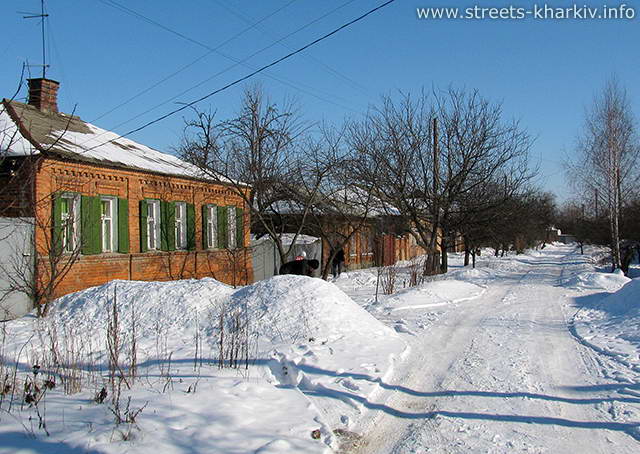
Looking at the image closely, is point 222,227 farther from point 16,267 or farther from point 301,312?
point 301,312

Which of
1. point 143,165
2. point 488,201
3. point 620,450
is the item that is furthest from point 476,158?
point 620,450

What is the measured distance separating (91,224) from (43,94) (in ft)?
18.2

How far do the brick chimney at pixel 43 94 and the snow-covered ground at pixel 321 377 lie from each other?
29.0ft

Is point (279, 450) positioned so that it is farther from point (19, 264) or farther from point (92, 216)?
point (92, 216)

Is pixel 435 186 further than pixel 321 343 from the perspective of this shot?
Yes

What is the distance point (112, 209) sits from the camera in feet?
55.6

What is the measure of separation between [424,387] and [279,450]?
2777 millimetres

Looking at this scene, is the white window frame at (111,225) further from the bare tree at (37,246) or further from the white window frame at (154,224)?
the bare tree at (37,246)

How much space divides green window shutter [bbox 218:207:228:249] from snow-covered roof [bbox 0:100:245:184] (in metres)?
1.77

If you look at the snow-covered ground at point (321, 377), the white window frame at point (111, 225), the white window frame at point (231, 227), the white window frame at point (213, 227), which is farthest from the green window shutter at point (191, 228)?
the snow-covered ground at point (321, 377)

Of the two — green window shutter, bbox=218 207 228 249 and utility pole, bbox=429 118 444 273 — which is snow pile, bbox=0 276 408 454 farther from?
utility pole, bbox=429 118 444 273

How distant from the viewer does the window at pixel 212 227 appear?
21.8 meters

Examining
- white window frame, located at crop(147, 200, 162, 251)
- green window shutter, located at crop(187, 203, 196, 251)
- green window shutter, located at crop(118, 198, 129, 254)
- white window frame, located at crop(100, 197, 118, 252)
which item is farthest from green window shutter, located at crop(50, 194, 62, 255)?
green window shutter, located at crop(187, 203, 196, 251)

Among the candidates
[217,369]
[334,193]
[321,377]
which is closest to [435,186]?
[334,193]
